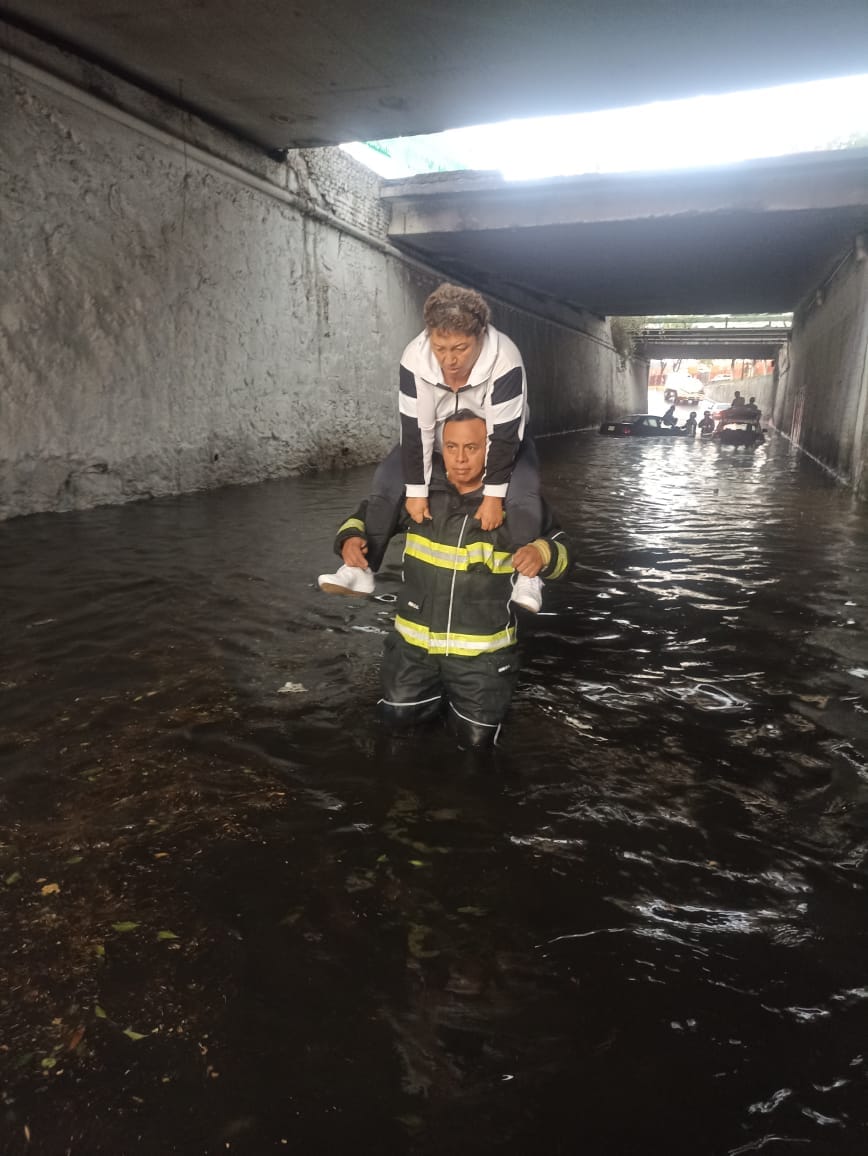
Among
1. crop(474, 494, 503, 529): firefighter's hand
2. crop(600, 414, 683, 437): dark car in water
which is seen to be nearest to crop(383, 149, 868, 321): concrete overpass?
crop(600, 414, 683, 437): dark car in water

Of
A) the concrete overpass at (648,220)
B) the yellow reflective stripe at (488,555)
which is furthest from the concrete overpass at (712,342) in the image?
the yellow reflective stripe at (488,555)

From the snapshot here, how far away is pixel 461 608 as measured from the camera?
9.80ft

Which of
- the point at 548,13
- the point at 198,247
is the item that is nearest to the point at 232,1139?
the point at 548,13

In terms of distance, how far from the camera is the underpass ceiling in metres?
6.81

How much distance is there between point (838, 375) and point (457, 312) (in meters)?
15.5

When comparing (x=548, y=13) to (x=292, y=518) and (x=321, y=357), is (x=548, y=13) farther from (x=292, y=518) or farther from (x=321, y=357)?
(x=321, y=357)

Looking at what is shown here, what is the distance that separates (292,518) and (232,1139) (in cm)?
728

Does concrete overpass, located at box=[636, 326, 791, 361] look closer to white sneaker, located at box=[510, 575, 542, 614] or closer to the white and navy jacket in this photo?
the white and navy jacket

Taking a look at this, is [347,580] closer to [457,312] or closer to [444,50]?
[457,312]

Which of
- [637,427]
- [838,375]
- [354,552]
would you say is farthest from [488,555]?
[637,427]

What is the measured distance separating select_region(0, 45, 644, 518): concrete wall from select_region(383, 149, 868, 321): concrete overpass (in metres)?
1.44

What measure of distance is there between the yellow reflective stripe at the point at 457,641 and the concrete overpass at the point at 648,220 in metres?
12.1

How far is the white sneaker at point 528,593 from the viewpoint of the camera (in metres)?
2.80

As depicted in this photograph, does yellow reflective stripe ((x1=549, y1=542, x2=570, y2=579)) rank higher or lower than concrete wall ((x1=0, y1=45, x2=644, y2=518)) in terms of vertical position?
lower
